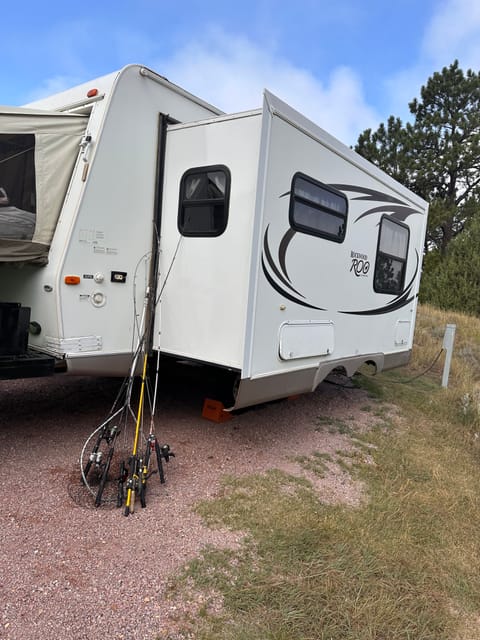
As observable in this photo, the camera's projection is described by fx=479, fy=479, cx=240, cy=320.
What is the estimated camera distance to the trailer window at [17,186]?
354 centimetres

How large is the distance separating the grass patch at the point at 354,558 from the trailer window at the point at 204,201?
2.01 meters

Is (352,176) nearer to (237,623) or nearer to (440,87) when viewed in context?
(237,623)

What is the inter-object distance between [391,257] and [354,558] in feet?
13.0

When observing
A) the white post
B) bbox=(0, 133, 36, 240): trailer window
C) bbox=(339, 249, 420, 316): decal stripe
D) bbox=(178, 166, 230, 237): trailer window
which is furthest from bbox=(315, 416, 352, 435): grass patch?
bbox=(0, 133, 36, 240): trailer window

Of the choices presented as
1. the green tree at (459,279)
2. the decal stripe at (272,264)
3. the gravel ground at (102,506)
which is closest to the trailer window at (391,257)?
the gravel ground at (102,506)

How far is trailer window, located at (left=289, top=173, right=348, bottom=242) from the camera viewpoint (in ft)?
13.4

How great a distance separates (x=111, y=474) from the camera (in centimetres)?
351

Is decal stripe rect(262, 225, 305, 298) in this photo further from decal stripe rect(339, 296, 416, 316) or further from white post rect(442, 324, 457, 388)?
white post rect(442, 324, 457, 388)

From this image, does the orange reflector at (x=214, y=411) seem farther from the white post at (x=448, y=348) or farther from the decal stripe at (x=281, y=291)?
the white post at (x=448, y=348)

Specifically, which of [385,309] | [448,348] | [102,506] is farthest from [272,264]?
[448,348]

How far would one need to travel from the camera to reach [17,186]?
365cm

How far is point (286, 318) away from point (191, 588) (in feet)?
7.42

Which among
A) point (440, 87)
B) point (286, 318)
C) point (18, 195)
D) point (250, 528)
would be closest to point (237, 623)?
point (250, 528)

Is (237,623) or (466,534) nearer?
(237,623)
